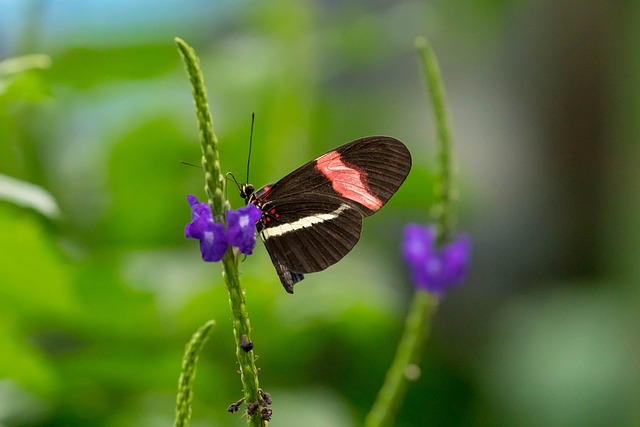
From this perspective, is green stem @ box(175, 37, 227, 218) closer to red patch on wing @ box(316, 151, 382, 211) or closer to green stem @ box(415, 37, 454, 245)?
red patch on wing @ box(316, 151, 382, 211)

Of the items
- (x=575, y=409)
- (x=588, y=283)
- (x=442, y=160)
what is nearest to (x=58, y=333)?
(x=442, y=160)

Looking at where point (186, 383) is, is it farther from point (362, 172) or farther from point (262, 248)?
point (262, 248)

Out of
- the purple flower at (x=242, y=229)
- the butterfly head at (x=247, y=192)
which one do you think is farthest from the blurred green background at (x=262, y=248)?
the purple flower at (x=242, y=229)

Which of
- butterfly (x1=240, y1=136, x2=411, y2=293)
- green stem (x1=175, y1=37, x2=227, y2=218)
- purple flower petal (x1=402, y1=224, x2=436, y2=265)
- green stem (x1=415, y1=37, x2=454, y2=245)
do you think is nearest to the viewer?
green stem (x1=175, y1=37, x2=227, y2=218)

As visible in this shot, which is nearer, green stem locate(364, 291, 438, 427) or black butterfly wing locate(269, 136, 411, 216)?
black butterfly wing locate(269, 136, 411, 216)

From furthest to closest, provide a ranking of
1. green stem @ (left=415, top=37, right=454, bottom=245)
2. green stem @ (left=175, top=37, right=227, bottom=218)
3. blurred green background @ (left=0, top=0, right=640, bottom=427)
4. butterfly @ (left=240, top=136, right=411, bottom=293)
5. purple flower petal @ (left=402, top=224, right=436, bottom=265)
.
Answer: blurred green background @ (left=0, top=0, right=640, bottom=427) < purple flower petal @ (left=402, top=224, right=436, bottom=265) < green stem @ (left=415, top=37, right=454, bottom=245) < butterfly @ (left=240, top=136, right=411, bottom=293) < green stem @ (left=175, top=37, right=227, bottom=218)

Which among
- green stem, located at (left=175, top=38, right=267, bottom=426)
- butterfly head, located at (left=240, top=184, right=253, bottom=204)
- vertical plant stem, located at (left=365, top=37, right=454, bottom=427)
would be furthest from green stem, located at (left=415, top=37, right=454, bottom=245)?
green stem, located at (left=175, top=38, right=267, bottom=426)

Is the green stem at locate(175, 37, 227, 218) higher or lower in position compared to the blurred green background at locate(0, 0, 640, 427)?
lower
